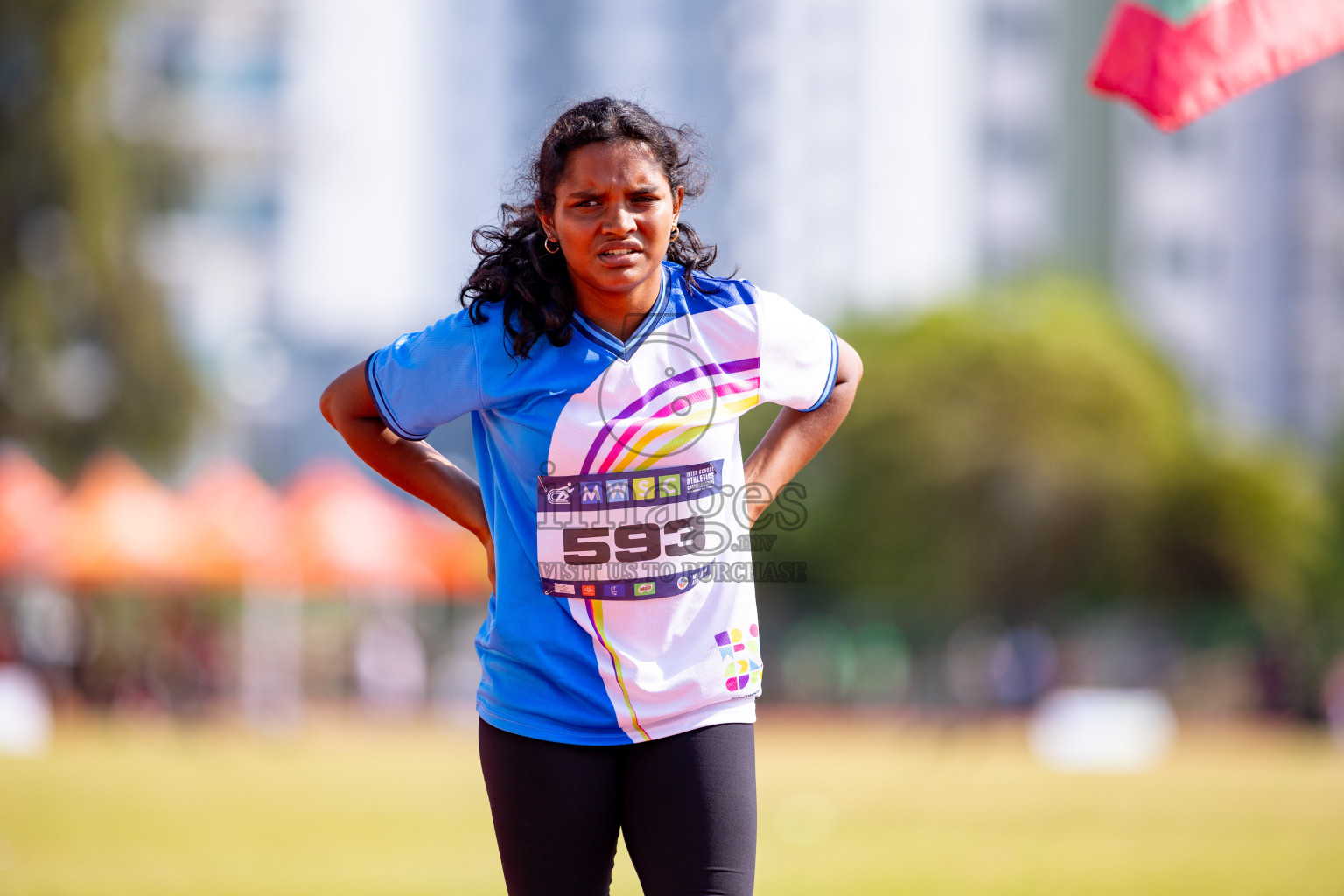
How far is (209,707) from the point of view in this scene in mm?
32500

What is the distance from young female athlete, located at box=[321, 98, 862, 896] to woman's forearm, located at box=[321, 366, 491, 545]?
55 mm

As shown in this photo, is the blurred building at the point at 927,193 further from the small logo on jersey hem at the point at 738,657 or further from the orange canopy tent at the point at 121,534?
the small logo on jersey hem at the point at 738,657

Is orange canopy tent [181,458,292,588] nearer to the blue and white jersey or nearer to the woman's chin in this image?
the blue and white jersey

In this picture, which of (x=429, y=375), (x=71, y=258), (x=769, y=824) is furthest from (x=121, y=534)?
(x=429, y=375)

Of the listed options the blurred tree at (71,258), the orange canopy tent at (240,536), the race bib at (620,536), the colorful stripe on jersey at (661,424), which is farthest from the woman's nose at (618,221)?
the orange canopy tent at (240,536)

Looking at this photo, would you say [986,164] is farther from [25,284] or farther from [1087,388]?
[25,284]

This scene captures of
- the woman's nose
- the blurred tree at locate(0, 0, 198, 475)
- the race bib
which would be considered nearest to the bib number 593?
the race bib

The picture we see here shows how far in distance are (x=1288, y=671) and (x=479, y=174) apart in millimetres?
81747

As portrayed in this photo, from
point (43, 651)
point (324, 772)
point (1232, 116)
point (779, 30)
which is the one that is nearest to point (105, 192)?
point (324, 772)

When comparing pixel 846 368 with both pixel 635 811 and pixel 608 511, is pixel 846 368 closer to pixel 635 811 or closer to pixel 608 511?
pixel 608 511

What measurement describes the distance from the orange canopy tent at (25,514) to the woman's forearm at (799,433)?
76.7 feet

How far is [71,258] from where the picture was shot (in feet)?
70.5

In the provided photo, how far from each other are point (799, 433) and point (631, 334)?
0.56 meters

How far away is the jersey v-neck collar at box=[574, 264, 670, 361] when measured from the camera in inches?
133
